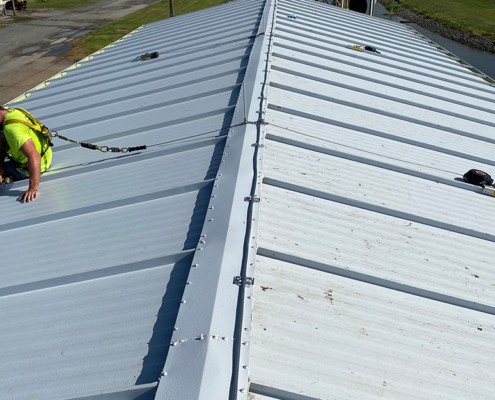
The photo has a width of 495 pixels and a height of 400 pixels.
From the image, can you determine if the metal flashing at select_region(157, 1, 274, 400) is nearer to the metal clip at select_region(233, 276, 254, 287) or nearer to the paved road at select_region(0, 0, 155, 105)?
the metal clip at select_region(233, 276, 254, 287)

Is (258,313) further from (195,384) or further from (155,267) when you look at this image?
(155,267)

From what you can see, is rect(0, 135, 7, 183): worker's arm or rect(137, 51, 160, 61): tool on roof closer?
rect(0, 135, 7, 183): worker's arm

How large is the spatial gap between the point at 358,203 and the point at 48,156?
333 centimetres

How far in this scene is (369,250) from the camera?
2992 millimetres

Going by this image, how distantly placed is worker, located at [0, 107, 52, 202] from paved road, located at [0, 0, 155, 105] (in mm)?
13328

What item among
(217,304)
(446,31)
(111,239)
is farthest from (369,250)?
(446,31)

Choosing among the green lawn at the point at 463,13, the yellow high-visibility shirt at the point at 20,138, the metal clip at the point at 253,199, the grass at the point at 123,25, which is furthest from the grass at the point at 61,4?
the metal clip at the point at 253,199

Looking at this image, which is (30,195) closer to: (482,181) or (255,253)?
(255,253)

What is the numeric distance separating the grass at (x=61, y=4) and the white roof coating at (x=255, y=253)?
128 ft

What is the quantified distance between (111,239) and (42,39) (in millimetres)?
27781

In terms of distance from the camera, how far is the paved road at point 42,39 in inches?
737

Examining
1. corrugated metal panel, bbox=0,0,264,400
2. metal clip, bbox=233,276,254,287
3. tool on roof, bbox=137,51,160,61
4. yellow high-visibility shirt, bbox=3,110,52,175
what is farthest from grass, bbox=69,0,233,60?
metal clip, bbox=233,276,254,287

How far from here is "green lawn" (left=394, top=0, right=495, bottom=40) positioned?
2823 centimetres

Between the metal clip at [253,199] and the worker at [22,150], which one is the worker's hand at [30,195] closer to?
the worker at [22,150]
